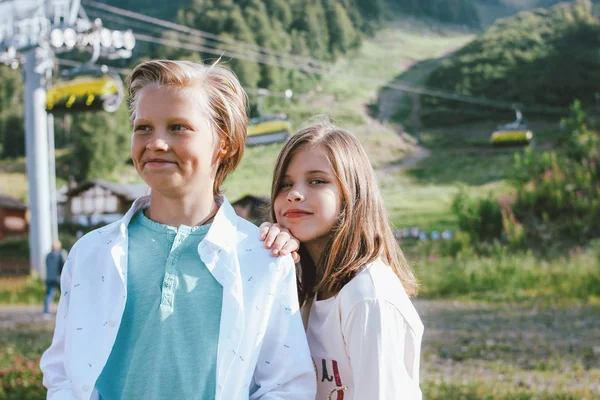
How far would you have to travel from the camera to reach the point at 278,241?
179 centimetres

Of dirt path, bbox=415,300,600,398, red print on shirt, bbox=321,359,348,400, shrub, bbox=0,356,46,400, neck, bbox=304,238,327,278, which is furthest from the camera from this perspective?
dirt path, bbox=415,300,600,398

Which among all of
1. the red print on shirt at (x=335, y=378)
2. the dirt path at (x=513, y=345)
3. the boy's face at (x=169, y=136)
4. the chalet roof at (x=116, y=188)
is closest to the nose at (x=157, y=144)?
the boy's face at (x=169, y=136)

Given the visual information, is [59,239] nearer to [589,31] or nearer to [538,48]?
[538,48]

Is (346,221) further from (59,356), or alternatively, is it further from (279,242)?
(59,356)

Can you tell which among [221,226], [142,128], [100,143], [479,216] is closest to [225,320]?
[221,226]

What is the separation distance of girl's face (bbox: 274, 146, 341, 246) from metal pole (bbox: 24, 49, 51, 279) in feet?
24.6

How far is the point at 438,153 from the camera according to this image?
29.6 ft

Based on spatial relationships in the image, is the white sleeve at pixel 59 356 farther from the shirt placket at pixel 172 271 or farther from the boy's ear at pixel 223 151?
the boy's ear at pixel 223 151

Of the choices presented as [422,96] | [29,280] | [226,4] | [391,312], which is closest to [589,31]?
[422,96]

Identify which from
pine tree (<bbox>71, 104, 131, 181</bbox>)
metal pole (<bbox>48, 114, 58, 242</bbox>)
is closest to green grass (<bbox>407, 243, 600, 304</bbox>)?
pine tree (<bbox>71, 104, 131, 181</bbox>)

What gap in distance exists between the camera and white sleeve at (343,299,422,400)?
176cm

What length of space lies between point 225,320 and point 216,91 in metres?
0.54

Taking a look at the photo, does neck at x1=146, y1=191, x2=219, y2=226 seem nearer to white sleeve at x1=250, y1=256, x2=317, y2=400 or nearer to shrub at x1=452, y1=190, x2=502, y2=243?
white sleeve at x1=250, y1=256, x2=317, y2=400

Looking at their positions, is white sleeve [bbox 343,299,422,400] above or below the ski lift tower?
below
